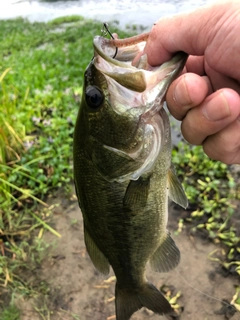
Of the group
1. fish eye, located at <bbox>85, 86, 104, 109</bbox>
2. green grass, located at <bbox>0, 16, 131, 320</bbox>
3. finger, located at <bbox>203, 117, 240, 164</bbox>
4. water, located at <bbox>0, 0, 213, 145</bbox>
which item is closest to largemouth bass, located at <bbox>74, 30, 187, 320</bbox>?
fish eye, located at <bbox>85, 86, 104, 109</bbox>

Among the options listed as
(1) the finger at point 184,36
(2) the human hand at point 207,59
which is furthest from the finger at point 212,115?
(1) the finger at point 184,36

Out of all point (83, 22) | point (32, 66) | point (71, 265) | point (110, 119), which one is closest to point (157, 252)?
point (110, 119)

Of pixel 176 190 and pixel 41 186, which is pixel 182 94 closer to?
pixel 176 190

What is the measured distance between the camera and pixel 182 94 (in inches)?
58.9

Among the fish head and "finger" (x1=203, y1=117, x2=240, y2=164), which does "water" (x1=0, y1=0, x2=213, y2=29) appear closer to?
"finger" (x1=203, y1=117, x2=240, y2=164)

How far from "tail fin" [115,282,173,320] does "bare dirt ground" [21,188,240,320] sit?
863 millimetres

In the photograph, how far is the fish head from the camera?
146 centimetres

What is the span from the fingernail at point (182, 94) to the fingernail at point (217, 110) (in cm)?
8

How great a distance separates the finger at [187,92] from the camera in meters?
1.48

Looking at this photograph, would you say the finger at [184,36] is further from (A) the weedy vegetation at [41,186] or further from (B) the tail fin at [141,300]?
(A) the weedy vegetation at [41,186]

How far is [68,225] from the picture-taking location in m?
3.67

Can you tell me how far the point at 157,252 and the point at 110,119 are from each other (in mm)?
882

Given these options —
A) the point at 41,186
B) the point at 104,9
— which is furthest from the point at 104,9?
the point at 41,186

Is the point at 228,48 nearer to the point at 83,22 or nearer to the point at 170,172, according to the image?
the point at 170,172
